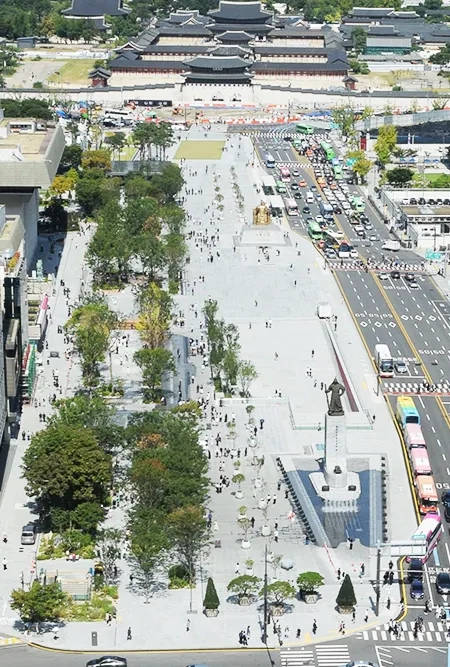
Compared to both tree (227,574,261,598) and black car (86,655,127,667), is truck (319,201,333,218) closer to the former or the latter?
tree (227,574,261,598)

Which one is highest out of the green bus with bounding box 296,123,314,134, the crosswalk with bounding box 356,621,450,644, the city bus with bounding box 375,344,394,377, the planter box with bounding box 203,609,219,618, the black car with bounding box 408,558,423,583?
the green bus with bounding box 296,123,314,134

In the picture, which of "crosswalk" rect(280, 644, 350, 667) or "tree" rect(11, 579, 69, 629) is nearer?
"crosswalk" rect(280, 644, 350, 667)

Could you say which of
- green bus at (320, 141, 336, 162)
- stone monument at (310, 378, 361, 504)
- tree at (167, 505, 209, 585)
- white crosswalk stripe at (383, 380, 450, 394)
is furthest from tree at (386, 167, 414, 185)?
tree at (167, 505, 209, 585)

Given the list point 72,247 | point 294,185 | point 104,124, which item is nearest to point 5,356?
point 72,247

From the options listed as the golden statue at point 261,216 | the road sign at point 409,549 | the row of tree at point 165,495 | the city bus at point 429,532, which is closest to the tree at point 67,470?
the row of tree at point 165,495

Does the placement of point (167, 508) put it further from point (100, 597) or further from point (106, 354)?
point (106, 354)

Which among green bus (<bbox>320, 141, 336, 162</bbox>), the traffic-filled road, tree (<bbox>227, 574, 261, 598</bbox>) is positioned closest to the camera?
tree (<bbox>227, 574, 261, 598</bbox>)

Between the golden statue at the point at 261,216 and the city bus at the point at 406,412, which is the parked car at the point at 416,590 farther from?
the golden statue at the point at 261,216

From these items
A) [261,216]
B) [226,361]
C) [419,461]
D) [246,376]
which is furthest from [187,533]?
[261,216]
